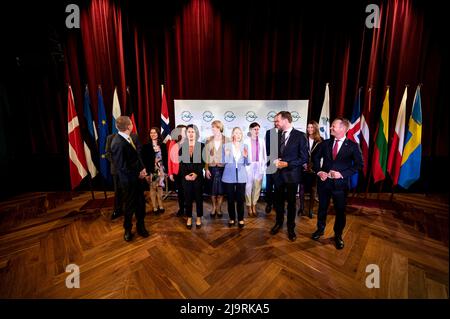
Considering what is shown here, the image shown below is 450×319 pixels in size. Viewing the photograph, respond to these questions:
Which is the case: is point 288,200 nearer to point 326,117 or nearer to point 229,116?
point 229,116

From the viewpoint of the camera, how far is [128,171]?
2354 millimetres

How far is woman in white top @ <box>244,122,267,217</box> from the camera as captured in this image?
3107 mm

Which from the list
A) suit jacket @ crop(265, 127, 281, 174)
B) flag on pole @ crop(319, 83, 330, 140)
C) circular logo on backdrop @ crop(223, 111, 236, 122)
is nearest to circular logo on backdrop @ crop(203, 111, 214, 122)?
circular logo on backdrop @ crop(223, 111, 236, 122)

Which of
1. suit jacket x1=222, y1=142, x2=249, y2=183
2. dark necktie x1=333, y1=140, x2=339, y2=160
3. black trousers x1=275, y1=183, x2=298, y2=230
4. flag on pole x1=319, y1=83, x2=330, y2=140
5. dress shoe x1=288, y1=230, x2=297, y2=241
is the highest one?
flag on pole x1=319, y1=83, x2=330, y2=140

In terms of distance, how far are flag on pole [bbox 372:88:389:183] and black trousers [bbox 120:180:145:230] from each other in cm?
421

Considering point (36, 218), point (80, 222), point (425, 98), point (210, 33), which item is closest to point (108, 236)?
point (80, 222)

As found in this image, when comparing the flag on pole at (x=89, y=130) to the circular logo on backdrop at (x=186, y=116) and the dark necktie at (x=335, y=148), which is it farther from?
the dark necktie at (x=335, y=148)

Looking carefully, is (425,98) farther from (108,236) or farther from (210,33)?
(108,236)

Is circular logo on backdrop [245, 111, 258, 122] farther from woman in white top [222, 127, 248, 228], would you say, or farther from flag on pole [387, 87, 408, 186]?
flag on pole [387, 87, 408, 186]

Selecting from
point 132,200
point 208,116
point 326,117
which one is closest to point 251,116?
point 208,116

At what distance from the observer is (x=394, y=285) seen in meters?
1.87

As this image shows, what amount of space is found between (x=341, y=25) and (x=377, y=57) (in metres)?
0.99

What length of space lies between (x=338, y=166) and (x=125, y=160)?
2.49 metres

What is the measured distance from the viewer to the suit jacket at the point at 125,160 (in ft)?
7.43
